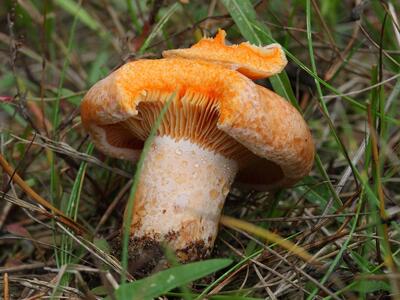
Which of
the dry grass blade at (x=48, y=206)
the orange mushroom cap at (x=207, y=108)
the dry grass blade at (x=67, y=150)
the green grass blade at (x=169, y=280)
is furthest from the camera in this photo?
the dry grass blade at (x=67, y=150)

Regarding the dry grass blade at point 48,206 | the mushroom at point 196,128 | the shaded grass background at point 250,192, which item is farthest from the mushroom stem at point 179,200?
the dry grass blade at point 48,206

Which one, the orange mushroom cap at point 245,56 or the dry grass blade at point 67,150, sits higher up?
the orange mushroom cap at point 245,56

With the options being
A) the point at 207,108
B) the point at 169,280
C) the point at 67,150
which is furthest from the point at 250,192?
the point at 169,280

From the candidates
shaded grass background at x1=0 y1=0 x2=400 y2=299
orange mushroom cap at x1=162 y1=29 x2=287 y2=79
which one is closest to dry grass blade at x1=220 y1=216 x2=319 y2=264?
shaded grass background at x1=0 y1=0 x2=400 y2=299

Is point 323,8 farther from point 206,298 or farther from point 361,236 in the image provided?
point 206,298

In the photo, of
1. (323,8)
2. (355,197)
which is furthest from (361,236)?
(323,8)

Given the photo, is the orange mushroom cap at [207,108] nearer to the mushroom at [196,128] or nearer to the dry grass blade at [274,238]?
the mushroom at [196,128]
